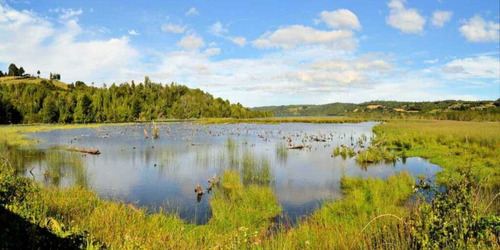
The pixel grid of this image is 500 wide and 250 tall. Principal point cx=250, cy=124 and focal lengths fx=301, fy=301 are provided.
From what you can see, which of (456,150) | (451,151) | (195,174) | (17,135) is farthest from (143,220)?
(17,135)

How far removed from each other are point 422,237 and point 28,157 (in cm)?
3029

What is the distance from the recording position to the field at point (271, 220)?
20.1 ft

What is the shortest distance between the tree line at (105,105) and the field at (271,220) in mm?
98699

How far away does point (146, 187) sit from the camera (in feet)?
57.5

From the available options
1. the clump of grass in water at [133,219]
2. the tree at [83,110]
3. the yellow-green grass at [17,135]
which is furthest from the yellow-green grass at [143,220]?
the tree at [83,110]

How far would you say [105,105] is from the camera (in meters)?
116

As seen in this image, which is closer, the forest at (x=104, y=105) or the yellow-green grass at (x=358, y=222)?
the yellow-green grass at (x=358, y=222)

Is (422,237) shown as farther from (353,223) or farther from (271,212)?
(271,212)

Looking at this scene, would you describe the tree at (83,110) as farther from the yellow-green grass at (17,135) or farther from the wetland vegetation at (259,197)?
the wetland vegetation at (259,197)

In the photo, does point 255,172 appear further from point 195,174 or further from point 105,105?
point 105,105

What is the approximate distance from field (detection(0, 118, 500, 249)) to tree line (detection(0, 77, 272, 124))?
3886 inches

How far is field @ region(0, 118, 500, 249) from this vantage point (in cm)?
614

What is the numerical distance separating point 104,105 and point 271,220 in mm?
117563

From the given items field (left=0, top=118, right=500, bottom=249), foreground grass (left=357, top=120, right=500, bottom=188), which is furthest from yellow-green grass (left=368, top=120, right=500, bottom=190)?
field (left=0, top=118, right=500, bottom=249)
